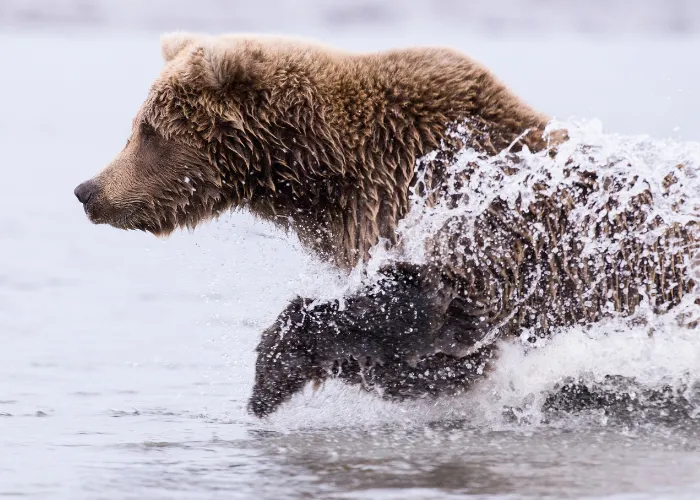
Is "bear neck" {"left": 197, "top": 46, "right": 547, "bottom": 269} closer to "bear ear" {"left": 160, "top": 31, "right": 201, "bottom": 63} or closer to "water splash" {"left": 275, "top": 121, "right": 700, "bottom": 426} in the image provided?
"water splash" {"left": 275, "top": 121, "right": 700, "bottom": 426}

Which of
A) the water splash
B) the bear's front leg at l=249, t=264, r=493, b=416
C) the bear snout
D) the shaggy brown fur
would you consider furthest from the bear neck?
the bear snout

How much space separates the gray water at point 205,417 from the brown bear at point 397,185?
10.7 inches

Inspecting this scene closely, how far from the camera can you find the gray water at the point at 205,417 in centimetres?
475

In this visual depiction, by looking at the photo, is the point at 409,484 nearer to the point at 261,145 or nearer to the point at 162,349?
the point at 261,145

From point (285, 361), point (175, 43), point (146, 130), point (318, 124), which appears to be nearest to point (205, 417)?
point (285, 361)

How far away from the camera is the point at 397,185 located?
571cm

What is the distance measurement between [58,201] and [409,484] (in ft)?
35.9

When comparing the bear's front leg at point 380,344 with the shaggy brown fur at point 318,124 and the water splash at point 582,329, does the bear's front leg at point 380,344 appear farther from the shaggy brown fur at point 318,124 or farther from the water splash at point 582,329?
the shaggy brown fur at point 318,124

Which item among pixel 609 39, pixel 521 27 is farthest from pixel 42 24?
pixel 609 39

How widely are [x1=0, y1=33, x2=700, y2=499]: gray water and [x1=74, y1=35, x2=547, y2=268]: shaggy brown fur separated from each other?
14.7 inches

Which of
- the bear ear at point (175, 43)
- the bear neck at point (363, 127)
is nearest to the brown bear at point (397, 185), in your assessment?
the bear neck at point (363, 127)

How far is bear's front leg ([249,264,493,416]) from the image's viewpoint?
18.7 ft

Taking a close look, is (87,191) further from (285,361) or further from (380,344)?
(380,344)

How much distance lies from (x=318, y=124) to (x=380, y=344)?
991mm
